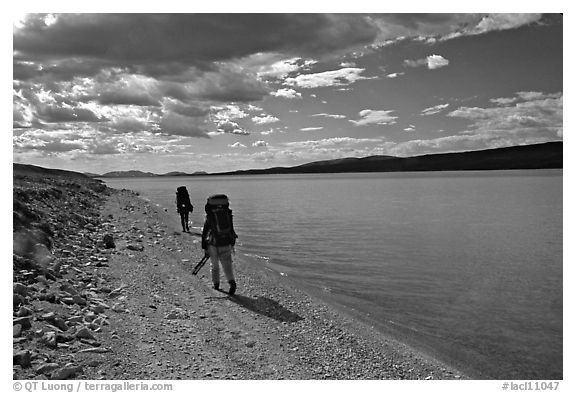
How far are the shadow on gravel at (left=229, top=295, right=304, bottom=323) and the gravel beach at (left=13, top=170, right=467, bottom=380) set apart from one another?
0.03 m

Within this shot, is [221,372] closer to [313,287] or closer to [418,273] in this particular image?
[313,287]

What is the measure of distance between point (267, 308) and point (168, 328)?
2629 mm

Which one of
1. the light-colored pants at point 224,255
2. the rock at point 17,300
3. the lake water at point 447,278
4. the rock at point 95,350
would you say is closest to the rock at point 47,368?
the rock at point 95,350

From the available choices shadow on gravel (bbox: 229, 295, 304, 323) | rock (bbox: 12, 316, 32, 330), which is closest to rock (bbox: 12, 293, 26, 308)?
rock (bbox: 12, 316, 32, 330)

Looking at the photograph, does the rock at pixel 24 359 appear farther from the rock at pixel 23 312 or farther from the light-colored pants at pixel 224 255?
the light-colored pants at pixel 224 255

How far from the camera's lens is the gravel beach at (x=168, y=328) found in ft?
20.7

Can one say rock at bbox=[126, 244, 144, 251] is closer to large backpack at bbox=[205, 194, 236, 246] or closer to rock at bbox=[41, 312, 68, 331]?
large backpack at bbox=[205, 194, 236, 246]

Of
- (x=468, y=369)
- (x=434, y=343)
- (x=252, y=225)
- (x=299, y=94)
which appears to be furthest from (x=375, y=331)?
(x=252, y=225)

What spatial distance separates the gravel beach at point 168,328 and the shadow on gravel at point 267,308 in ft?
0.08

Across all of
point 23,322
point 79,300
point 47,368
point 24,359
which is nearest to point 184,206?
point 79,300

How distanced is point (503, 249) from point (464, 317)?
35.7 feet

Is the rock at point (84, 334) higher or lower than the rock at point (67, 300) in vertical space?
lower

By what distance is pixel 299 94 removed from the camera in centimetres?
1027
